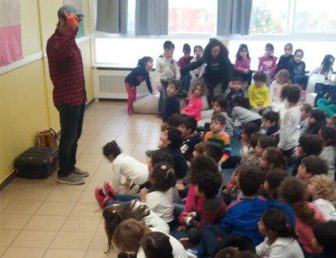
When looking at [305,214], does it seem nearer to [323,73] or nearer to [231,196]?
[231,196]

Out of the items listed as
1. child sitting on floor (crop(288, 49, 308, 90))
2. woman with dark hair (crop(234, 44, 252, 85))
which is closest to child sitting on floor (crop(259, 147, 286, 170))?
woman with dark hair (crop(234, 44, 252, 85))

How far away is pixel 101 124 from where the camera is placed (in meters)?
5.72

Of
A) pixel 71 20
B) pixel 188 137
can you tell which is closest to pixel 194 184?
pixel 188 137

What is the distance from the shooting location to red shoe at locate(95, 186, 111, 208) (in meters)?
3.54

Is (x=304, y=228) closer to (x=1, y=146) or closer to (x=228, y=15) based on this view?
(x=1, y=146)

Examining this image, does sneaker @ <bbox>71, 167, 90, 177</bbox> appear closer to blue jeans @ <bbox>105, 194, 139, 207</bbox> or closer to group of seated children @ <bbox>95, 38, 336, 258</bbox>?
group of seated children @ <bbox>95, 38, 336, 258</bbox>

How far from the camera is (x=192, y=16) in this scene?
267 inches

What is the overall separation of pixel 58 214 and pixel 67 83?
1.14 metres

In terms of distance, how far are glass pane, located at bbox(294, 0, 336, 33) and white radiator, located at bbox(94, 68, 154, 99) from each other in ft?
8.81

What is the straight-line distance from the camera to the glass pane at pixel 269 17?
6.63 metres

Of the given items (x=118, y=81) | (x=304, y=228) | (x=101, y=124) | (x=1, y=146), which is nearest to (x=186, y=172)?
(x=304, y=228)

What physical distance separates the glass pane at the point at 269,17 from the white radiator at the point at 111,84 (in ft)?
6.75

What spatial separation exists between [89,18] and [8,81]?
2.97m

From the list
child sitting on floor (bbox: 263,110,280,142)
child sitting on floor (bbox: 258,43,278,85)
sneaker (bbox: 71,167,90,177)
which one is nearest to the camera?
sneaker (bbox: 71,167,90,177)
